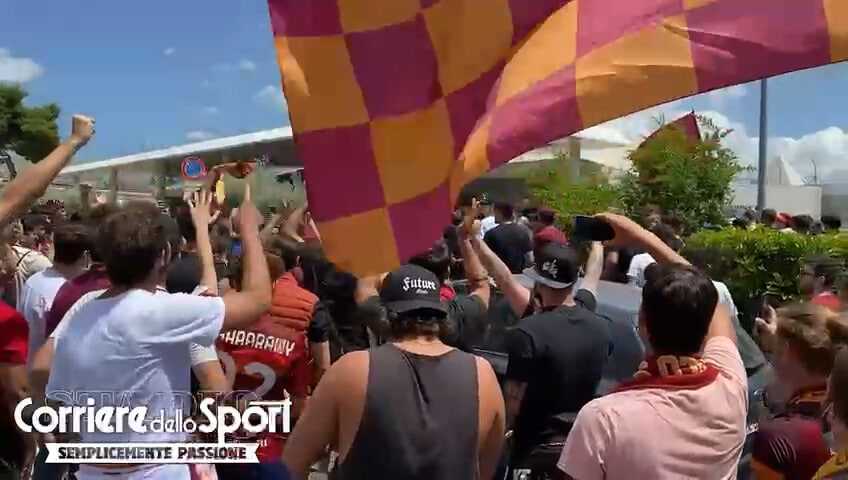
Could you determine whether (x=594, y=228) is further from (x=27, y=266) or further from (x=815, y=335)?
(x=27, y=266)

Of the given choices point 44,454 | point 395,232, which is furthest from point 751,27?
point 44,454

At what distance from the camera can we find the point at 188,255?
5.34 meters

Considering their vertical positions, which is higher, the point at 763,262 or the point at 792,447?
the point at 792,447

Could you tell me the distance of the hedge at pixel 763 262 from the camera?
9.50 m

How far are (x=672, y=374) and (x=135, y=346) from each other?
1.65 metres

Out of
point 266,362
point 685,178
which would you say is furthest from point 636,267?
point 685,178

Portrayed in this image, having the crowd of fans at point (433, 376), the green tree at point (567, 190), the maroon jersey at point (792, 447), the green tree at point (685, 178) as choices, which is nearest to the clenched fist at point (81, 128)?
the crowd of fans at point (433, 376)

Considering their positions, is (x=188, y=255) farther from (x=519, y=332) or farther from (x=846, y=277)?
(x=846, y=277)

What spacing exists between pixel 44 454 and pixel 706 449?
→ 250 centimetres

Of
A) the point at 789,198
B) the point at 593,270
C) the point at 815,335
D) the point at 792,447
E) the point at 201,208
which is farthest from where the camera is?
the point at 789,198

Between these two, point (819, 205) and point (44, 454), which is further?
point (819, 205)

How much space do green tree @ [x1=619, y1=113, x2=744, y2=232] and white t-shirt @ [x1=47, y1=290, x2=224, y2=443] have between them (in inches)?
535

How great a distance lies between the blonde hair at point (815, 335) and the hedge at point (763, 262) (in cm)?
622

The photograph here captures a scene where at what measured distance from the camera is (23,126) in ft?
166
